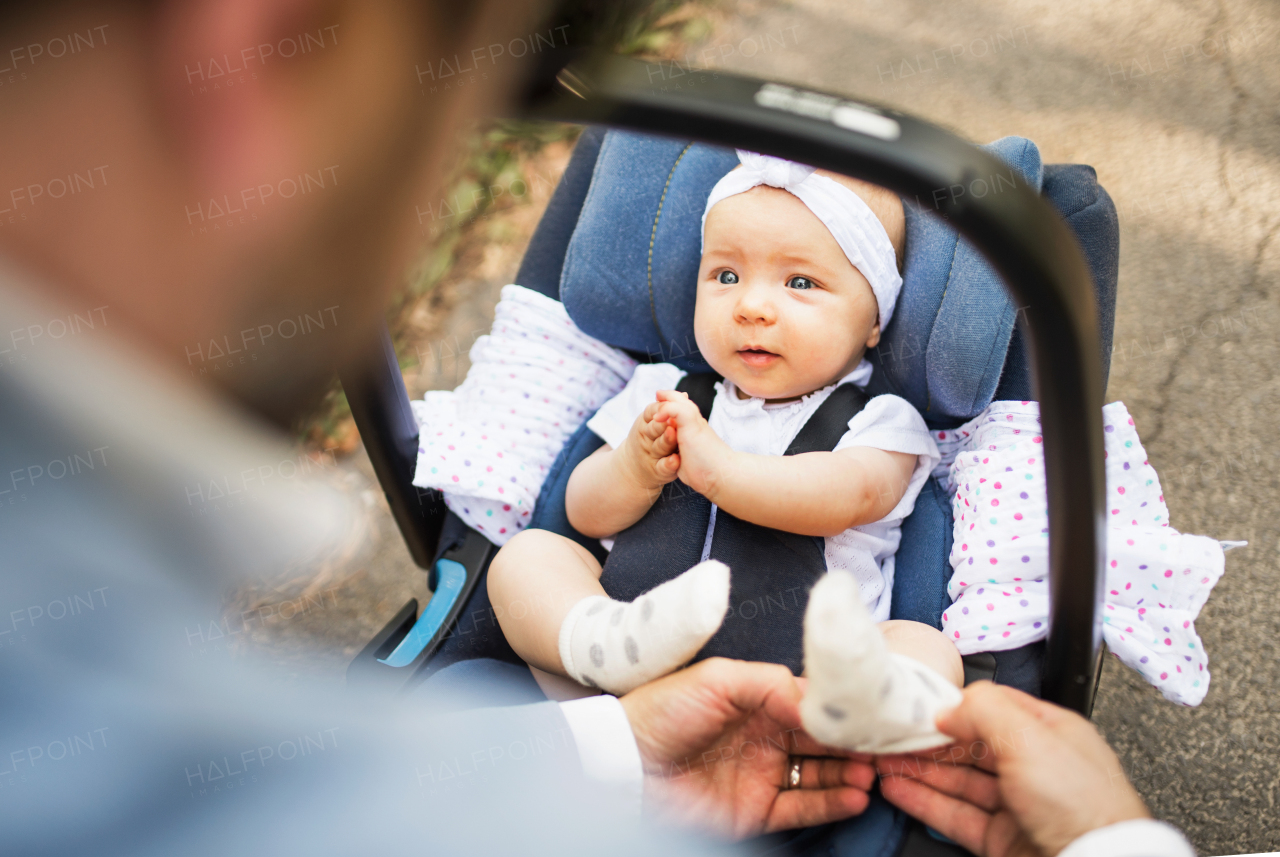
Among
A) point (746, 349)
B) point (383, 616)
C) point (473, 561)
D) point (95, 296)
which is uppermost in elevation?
point (95, 296)

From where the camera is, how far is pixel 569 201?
1.27 meters

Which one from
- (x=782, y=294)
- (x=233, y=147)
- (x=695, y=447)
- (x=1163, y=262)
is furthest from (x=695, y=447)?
(x=1163, y=262)

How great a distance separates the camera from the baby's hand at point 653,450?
3.16 feet

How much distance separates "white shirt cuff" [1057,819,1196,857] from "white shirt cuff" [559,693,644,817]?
1.14ft

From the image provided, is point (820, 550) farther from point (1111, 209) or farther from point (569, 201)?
point (569, 201)

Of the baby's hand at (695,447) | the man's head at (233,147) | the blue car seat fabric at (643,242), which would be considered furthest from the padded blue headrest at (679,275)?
the man's head at (233,147)

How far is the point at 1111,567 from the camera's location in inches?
33.9

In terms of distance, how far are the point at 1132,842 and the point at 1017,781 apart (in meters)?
0.08

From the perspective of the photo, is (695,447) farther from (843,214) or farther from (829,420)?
(843,214)

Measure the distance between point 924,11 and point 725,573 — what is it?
236 cm

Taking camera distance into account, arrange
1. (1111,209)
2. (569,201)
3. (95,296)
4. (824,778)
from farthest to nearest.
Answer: (569,201), (1111,209), (824,778), (95,296)

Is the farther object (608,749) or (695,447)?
(695,447)

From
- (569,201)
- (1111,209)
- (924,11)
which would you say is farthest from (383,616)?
(924,11)

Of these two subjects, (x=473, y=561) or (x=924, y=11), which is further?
(x=924, y=11)
